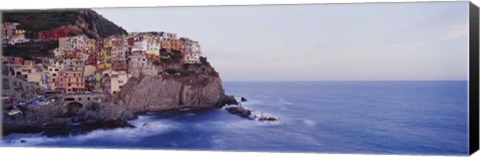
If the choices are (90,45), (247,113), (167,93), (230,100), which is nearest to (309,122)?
(247,113)

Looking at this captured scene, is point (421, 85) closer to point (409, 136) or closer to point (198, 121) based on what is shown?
point (409, 136)

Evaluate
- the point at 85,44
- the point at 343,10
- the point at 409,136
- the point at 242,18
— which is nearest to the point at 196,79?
the point at 242,18

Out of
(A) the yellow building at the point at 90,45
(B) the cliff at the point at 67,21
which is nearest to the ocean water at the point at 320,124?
(A) the yellow building at the point at 90,45

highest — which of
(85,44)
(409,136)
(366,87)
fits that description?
(85,44)

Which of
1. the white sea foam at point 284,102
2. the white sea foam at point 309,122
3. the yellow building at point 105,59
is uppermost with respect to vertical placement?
the yellow building at point 105,59

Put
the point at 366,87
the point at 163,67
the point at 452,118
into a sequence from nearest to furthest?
the point at 452,118 < the point at 366,87 < the point at 163,67

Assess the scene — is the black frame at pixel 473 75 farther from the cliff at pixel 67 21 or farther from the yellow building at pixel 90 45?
the yellow building at pixel 90 45

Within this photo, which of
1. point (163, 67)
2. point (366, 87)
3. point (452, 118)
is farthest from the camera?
point (163, 67)
